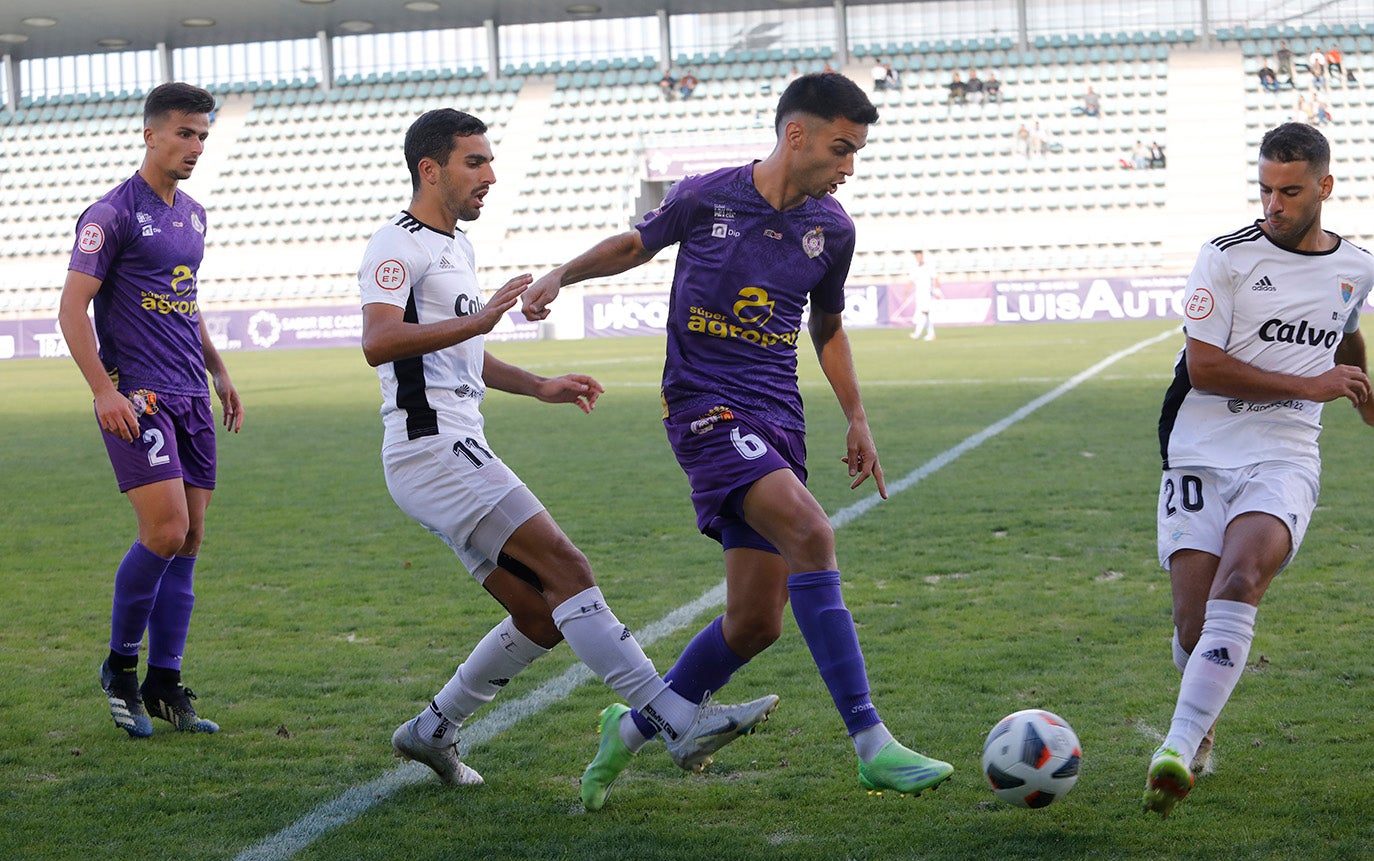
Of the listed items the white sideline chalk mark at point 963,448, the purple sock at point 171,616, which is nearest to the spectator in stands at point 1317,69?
the white sideline chalk mark at point 963,448

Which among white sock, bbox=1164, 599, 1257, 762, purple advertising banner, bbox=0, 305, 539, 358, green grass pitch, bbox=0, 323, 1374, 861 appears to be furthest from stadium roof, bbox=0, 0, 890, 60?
white sock, bbox=1164, 599, 1257, 762

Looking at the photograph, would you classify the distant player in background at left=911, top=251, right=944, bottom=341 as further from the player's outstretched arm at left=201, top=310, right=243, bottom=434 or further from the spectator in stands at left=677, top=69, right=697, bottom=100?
the player's outstretched arm at left=201, top=310, right=243, bottom=434

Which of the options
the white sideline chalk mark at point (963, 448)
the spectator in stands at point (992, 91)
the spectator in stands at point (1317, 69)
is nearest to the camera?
the white sideline chalk mark at point (963, 448)

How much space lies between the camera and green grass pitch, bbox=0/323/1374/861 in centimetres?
370

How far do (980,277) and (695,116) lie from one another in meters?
9.14

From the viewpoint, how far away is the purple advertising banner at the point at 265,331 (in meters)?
33.2

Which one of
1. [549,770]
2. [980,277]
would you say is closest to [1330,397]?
[549,770]

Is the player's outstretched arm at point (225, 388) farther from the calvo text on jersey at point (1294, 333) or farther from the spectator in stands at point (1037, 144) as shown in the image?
the spectator in stands at point (1037, 144)

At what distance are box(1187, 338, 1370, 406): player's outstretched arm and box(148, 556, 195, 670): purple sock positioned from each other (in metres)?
3.43

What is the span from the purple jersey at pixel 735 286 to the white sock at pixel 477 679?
82cm

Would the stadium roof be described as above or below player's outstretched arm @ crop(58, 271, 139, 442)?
above

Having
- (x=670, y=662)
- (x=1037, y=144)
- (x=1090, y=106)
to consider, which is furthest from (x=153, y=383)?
(x=1090, y=106)

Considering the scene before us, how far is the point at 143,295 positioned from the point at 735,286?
7.14ft

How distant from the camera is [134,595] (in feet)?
15.9
